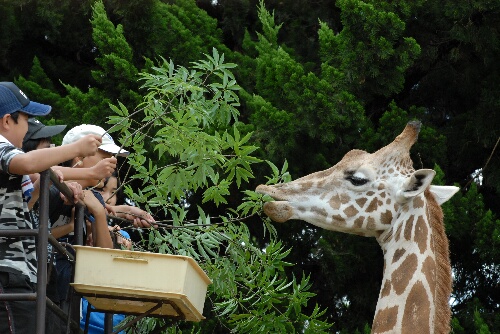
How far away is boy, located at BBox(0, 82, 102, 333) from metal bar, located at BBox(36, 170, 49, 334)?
0.12 m

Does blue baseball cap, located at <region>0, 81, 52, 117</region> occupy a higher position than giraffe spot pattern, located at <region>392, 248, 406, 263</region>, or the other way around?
blue baseball cap, located at <region>0, 81, 52, 117</region>

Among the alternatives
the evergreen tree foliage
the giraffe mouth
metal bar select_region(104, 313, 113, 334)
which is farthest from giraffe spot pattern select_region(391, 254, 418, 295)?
the evergreen tree foliage

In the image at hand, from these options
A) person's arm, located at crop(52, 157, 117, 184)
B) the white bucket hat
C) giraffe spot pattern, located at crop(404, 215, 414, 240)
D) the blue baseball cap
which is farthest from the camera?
giraffe spot pattern, located at crop(404, 215, 414, 240)

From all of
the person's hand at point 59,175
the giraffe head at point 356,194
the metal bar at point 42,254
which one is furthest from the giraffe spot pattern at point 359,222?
the metal bar at point 42,254

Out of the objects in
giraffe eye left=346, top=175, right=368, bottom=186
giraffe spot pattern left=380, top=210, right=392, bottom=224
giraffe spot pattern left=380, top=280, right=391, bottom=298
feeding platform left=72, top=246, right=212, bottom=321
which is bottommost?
giraffe spot pattern left=380, top=280, right=391, bottom=298

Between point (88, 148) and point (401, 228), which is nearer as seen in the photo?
point (88, 148)

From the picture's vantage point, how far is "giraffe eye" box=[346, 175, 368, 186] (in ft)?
21.8

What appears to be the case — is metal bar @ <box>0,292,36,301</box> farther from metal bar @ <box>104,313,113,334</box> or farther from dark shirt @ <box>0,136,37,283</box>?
metal bar @ <box>104,313,113,334</box>

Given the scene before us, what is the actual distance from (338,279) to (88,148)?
5.90m

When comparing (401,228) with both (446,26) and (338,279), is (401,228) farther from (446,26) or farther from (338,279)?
(446,26)

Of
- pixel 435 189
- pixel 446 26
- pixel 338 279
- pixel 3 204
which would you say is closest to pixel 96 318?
pixel 3 204

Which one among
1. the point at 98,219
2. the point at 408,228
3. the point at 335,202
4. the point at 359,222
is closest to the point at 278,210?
the point at 335,202

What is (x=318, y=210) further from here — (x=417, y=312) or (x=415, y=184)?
(x=417, y=312)

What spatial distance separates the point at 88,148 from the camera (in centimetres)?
478
